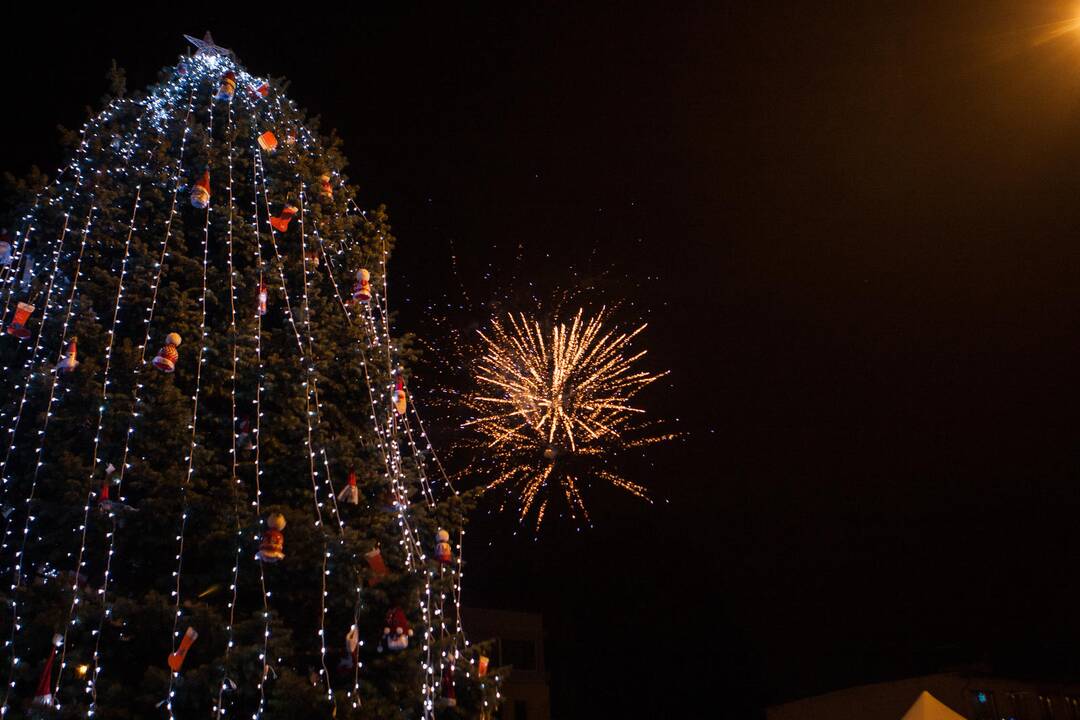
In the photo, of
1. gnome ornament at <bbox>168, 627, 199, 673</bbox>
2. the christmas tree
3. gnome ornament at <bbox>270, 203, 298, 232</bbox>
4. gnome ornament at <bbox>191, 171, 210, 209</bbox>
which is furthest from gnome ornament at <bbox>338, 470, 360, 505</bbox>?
gnome ornament at <bbox>191, 171, 210, 209</bbox>

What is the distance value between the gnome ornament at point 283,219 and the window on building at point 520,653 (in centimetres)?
2060

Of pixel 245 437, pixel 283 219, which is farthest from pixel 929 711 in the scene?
pixel 283 219

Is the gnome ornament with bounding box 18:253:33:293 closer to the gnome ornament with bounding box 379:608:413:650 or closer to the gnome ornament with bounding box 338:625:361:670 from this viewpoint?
the gnome ornament with bounding box 338:625:361:670

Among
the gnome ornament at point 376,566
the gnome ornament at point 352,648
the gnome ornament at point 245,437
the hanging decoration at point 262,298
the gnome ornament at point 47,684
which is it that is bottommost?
the gnome ornament at point 47,684

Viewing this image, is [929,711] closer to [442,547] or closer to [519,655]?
[442,547]

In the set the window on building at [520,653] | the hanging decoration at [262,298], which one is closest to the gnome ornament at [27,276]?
the hanging decoration at [262,298]

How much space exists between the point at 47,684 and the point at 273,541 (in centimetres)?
166

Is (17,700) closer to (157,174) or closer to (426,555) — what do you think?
(426,555)

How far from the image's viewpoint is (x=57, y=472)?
6.62 meters

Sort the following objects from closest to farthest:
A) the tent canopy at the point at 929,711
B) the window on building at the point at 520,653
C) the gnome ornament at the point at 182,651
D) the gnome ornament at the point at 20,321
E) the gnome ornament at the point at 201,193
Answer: the gnome ornament at the point at 182,651
the gnome ornament at the point at 20,321
the gnome ornament at the point at 201,193
the tent canopy at the point at 929,711
the window on building at the point at 520,653

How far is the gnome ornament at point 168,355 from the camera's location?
7.04 metres

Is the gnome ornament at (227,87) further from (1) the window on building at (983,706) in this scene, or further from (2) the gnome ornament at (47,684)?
(1) the window on building at (983,706)

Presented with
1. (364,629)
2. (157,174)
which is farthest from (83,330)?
(364,629)

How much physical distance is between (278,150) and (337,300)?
1692mm
